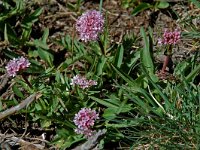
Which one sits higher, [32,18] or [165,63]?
[32,18]

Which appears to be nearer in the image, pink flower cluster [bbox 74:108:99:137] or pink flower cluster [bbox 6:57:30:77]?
pink flower cluster [bbox 74:108:99:137]

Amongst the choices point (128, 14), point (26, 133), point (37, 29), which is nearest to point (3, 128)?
point (26, 133)

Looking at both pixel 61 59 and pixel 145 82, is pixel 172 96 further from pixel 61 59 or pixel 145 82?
pixel 61 59

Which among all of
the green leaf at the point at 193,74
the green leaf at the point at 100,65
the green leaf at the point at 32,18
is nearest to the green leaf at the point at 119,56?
the green leaf at the point at 100,65

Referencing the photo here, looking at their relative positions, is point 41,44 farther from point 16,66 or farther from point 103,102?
point 103,102

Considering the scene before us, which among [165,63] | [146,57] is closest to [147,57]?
[146,57]

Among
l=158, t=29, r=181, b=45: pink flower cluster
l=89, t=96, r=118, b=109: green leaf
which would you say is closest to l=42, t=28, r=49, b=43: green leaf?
l=89, t=96, r=118, b=109: green leaf

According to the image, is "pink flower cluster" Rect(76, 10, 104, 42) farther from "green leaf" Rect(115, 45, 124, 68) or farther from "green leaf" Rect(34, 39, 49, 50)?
"green leaf" Rect(34, 39, 49, 50)

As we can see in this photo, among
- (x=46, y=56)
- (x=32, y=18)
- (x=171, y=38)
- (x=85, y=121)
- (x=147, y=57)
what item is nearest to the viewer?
(x=85, y=121)
